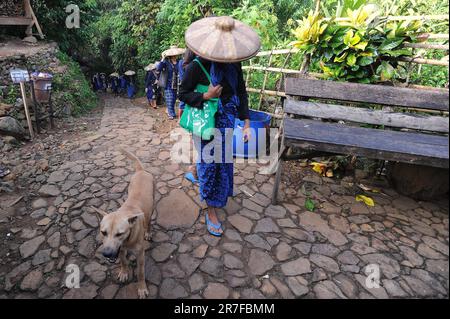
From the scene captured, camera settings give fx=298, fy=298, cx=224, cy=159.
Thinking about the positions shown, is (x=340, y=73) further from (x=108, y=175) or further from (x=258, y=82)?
(x=108, y=175)

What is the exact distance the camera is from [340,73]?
4078mm

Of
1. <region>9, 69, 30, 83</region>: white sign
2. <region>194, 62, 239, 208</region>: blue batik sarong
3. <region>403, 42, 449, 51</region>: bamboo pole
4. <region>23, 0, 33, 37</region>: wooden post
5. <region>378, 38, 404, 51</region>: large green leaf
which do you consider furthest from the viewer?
<region>23, 0, 33, 37</region>: wooden post

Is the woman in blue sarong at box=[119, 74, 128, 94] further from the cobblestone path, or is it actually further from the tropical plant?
the tropical plant

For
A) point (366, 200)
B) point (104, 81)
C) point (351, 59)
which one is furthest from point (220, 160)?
point (104, 81)

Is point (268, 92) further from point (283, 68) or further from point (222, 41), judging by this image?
point (222, 41)

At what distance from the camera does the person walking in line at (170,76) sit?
7.08 meters

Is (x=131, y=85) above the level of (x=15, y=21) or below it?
below

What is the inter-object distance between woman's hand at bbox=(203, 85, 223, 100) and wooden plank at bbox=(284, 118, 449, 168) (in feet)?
2.61

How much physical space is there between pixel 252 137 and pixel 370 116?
210 cm

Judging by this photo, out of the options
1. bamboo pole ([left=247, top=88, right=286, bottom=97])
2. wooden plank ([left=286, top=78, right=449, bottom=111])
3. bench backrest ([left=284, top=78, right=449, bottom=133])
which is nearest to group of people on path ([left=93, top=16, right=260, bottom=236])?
bench backrest ([left=284, top=78, right=449, bottom=133])

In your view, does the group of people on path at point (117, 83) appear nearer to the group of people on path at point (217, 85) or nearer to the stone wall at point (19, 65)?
the stone wall at point (19, 65)

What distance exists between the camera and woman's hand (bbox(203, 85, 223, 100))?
8.92 feet

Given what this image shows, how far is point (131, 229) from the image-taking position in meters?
2.40
